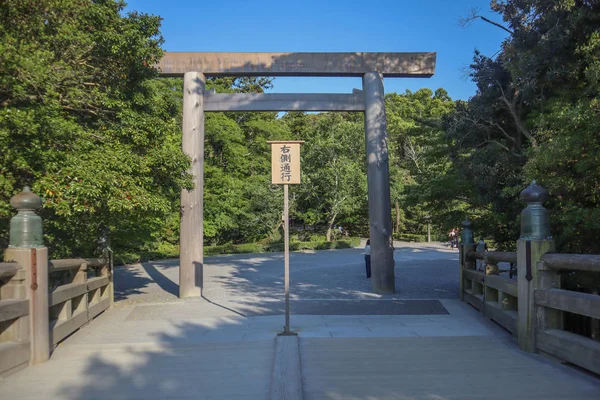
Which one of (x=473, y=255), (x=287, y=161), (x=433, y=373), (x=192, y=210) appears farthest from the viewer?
(x=192, y=210)

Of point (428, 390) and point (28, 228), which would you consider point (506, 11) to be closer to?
point (428, 390)

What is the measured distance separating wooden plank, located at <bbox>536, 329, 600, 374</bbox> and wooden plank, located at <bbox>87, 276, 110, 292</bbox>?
6.47 meters

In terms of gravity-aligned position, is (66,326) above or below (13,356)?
below

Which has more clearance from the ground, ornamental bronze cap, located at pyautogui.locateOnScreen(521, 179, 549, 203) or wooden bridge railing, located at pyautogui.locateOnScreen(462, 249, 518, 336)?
ornamental bronze cap, located at pyautogui.locateOnScreen(521, 179, 549, 203)

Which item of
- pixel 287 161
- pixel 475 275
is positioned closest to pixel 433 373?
pixel 287 161

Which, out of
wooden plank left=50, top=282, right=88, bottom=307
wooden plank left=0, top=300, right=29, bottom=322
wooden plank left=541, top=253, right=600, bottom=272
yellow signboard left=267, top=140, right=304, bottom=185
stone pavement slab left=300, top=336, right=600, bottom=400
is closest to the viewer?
stone pavement slab left=300, top=336, right=600, bottom=400

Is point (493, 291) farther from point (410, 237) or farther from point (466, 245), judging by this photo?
point (410, 237)

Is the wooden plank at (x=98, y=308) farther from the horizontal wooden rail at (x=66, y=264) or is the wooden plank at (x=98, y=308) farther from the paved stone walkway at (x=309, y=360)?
the horizontal wooden rail at (x=66, y=264)

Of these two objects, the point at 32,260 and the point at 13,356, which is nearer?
the point at 13,356

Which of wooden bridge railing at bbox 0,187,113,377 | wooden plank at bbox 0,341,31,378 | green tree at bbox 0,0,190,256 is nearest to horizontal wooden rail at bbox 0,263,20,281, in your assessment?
wooden bridge railing at bbox 0,187,113,377

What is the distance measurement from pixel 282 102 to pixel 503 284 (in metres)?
7.51

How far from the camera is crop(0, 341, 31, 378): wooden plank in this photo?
14.4ft

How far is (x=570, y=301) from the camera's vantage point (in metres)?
4.66

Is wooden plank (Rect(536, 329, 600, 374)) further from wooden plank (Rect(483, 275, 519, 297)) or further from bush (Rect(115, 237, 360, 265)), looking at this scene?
bush (Rect(115, 237, 360, 265))
